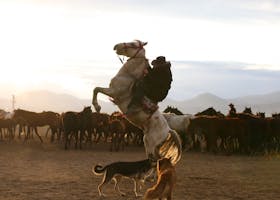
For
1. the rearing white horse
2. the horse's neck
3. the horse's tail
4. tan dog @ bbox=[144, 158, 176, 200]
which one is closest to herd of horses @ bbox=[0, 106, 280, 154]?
the horse's tail

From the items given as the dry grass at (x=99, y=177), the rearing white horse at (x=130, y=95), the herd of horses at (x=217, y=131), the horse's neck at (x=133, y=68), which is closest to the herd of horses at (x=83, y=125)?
the herd of horses at (x=217, y=131)

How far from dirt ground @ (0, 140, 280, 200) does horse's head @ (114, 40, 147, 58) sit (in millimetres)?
3425

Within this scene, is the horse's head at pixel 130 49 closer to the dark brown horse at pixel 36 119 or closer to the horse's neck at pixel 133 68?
the horse's neck at pixel 133 68

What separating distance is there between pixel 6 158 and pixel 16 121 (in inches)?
488

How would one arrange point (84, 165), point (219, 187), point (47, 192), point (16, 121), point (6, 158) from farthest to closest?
point (16, 121) → point (6, 158) → point (84, 165) → point (219, 187) → point (47, 192)

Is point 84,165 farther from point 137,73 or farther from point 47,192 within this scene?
point 137,73

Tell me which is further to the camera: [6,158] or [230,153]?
[230,153]

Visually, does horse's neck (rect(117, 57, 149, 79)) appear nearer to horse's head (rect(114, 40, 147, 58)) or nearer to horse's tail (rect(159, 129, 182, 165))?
horse's head (rect(114, 40, 147, 58))

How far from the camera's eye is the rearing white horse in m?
10.5

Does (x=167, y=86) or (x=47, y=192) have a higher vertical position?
(x=167, y=86)

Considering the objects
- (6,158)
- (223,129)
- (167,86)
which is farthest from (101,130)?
(167,86)

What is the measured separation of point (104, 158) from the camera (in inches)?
895

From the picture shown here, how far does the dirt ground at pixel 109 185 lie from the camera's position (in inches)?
499

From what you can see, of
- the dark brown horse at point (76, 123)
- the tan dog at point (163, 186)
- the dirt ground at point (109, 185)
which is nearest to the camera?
the tan dog at point (163, 186)
